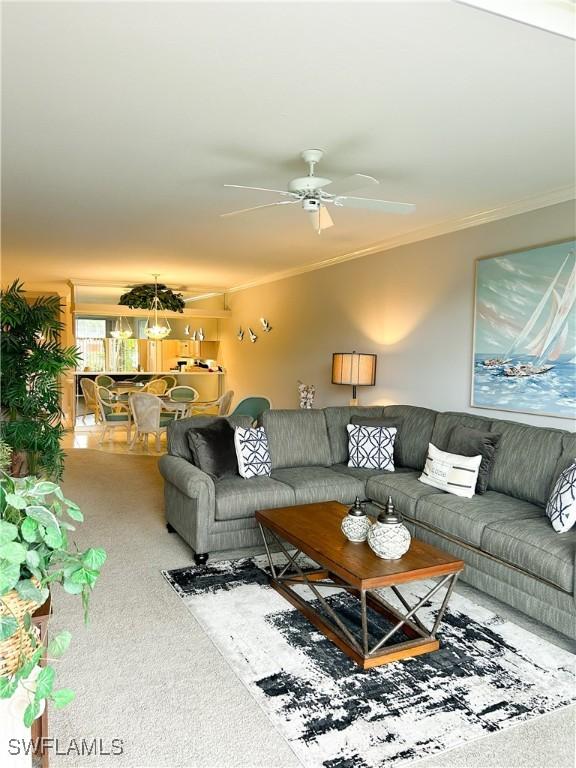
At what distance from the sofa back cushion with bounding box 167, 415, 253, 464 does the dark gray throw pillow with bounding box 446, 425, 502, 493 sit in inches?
→ 61.1

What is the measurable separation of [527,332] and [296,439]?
1.93 m

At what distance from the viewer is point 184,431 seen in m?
4.43

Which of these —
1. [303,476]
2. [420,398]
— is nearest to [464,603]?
[303,476]

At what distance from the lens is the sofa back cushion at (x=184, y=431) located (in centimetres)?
438

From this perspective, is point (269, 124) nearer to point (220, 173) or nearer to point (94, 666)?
point (220, 173)

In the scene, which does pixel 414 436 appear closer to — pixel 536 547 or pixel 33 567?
pixel 536 547

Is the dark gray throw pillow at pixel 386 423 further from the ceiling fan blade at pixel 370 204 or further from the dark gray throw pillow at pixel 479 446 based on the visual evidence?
the ceiling fan blade at pixel 370 204

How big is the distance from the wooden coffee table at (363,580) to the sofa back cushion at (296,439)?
4.24 ft

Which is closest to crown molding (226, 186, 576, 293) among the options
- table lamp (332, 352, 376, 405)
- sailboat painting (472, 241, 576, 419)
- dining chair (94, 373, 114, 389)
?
sailboat painting (472, 241, 576, 419)

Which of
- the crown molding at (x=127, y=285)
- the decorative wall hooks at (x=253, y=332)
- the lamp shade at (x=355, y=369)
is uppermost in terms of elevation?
the crown molding at (x=127, y=285)

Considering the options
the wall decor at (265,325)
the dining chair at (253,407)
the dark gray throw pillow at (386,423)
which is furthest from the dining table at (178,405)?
the dark gray throw pillow at (386,423)

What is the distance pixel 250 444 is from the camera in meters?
4.26

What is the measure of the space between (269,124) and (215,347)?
809 centimetres

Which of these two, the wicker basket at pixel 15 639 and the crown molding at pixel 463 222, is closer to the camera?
the wicker basket at pixel 15 639
